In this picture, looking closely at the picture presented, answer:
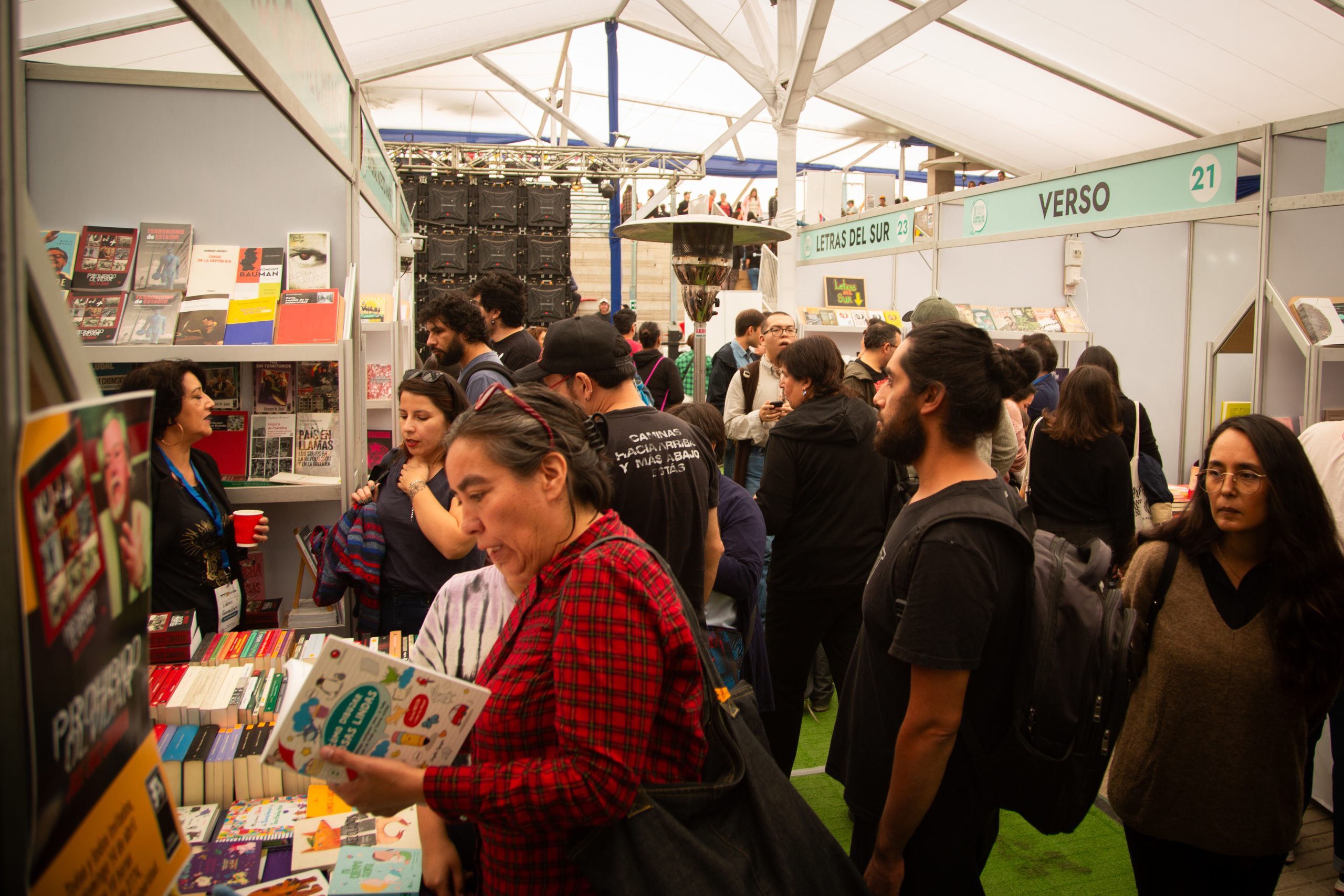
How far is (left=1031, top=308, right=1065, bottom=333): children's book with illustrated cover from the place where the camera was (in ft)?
24.0

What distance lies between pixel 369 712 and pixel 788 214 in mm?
7123

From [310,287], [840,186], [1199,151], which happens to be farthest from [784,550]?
[840,186]

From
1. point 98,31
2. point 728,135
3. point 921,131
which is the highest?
point 728,135

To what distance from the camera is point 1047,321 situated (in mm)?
7418

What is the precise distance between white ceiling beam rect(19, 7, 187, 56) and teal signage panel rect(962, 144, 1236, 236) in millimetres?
4496

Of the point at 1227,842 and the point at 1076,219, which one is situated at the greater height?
the point at 1076,219

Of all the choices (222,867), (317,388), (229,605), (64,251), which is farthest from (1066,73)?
(222,867)

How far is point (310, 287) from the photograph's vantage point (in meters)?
3.40

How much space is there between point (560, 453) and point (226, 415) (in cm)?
264

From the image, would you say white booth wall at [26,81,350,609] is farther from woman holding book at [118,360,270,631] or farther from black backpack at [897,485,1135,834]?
black backpack at [897,485,1135,834]

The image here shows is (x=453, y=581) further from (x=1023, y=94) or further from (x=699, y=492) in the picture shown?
(x=1023, y=94)

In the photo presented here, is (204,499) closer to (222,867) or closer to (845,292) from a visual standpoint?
(222,867)

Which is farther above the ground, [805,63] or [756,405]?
[805,63]

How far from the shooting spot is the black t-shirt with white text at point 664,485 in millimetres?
2137
